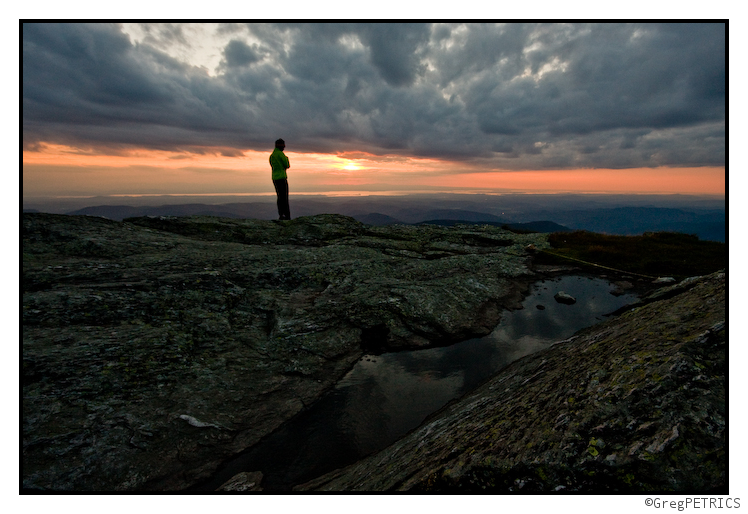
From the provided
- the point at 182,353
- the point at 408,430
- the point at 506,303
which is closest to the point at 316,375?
the point at 408,430

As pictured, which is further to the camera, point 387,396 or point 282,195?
point 282,195

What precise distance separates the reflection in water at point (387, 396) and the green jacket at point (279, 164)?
19.0 metres

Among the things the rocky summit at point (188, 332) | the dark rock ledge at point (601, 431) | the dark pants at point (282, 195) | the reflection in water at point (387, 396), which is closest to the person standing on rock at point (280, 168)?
the dark pants at point (282, 195)

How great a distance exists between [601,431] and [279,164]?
25247 mm

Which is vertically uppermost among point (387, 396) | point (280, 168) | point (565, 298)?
point (280, 168)

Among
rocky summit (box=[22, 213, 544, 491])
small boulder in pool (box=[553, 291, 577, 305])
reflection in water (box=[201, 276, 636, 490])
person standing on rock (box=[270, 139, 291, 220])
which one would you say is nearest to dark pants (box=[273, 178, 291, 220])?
person standing on rock (box=[270, 139, 291, 220])

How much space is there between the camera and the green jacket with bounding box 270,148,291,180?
24266 mm

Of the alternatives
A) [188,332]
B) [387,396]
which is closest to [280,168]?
[188,332]

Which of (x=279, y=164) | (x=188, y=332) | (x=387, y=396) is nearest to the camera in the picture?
(x=387, y=396)

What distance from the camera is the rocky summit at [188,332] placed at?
21.5 ft

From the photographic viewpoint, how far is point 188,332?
9.98 meters

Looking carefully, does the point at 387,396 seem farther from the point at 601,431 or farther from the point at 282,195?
the point at 282,195

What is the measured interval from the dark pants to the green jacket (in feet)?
1.35

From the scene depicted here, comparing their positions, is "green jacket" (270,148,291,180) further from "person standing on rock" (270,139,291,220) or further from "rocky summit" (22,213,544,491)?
"rocky summit" (22,213,544,491)
